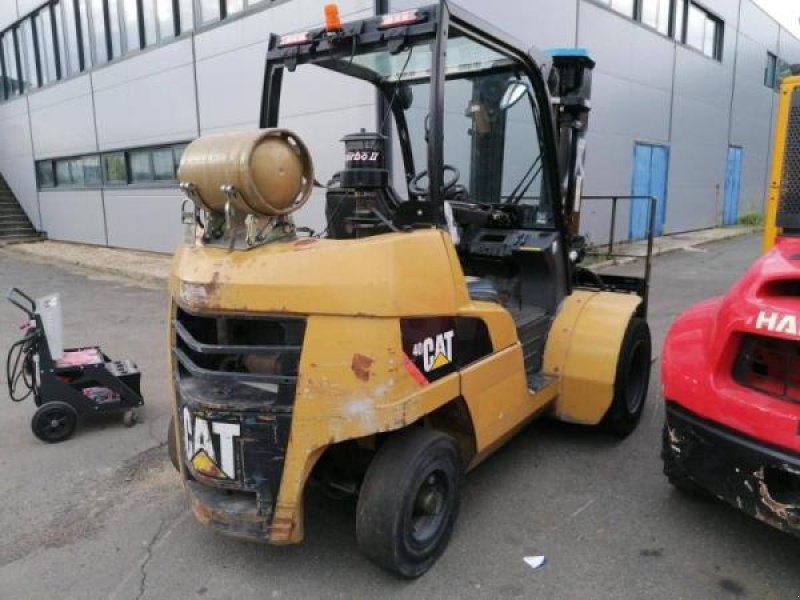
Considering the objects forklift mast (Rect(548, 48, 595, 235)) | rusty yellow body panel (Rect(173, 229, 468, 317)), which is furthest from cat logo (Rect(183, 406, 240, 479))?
forklift mast (Rect(548, 48, 595, 235))

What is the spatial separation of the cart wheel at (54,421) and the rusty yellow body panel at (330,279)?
222cm

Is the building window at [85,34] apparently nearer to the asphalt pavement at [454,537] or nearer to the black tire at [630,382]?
the asphalt pavement at [454,537]

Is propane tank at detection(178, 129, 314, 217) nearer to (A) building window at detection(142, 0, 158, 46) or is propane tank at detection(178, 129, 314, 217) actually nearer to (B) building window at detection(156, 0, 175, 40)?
(B) building window at detection(156, 0, 175, 40)

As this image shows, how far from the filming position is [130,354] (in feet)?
21.7

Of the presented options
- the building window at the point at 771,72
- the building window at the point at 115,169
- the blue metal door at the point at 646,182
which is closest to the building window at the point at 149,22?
the building window at the point at 115,169

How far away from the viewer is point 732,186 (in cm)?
2203

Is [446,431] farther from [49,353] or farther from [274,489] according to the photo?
[49,353]

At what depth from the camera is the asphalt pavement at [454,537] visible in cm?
273

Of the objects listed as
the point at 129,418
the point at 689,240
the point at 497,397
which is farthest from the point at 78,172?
the point at 497,397

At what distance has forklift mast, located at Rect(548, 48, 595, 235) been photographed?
4.54 metres

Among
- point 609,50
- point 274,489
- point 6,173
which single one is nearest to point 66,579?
point 274,489

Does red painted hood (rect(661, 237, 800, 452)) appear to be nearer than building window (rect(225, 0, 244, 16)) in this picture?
Yes

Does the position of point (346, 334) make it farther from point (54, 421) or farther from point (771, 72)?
point (771, 72)

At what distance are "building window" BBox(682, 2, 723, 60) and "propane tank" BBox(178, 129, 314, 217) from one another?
58.9ft
